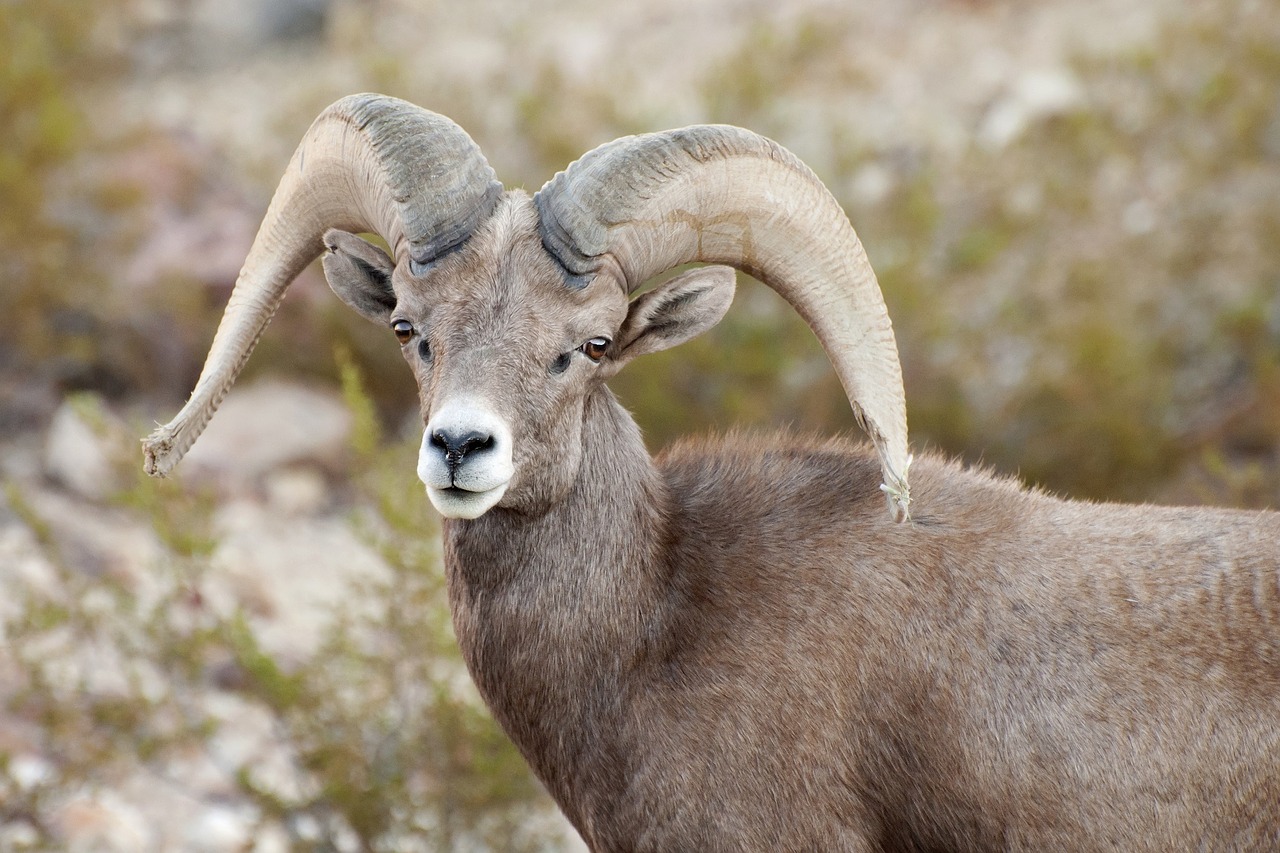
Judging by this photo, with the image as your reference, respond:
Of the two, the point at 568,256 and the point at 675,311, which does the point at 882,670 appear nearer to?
the point at 675,311

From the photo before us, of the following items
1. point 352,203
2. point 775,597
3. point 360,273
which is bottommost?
point 775,597

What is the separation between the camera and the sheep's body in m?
4.92

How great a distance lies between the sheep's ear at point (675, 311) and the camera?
541 cm

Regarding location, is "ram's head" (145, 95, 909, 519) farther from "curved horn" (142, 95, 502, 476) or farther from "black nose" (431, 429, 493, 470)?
"black nose" (431, 429, 493, 470)

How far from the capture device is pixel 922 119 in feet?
72.1

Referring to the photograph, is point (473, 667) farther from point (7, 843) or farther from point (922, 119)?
point (922, 119)

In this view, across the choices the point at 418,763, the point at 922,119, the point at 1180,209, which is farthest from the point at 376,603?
the point at 922,119

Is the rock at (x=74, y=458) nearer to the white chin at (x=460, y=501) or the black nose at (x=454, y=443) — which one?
the white chin at (x=460, y=501)

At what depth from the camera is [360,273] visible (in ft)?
18.4

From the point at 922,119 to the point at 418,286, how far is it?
18.3 m

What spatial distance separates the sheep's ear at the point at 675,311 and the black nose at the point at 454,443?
1029 millimetres

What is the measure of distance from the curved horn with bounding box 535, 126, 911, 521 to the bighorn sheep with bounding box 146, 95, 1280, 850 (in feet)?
0.04

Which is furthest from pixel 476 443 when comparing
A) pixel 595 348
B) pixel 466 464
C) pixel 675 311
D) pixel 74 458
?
pixel 74 458

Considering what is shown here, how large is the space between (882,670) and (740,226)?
1762mm
